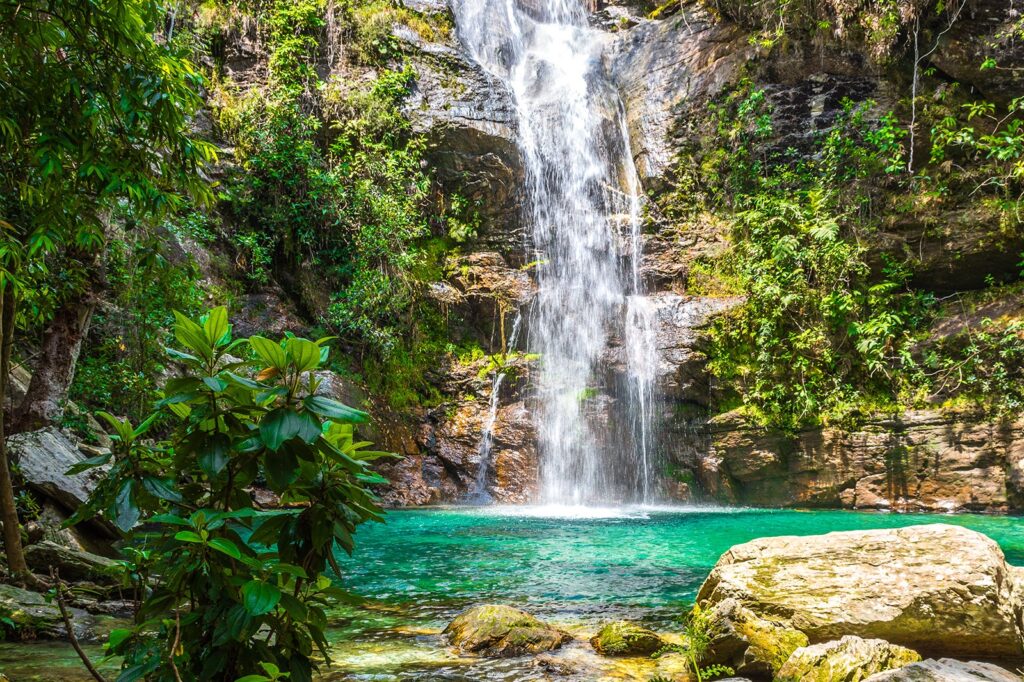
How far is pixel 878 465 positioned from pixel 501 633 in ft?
31.4

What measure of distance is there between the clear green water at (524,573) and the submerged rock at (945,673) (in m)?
1.38

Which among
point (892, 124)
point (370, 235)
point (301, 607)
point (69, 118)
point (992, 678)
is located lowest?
point (992, 678)

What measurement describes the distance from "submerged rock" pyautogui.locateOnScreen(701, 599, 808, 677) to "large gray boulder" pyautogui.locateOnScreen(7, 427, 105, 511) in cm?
469

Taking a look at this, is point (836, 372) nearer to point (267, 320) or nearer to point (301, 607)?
point (267, 320)

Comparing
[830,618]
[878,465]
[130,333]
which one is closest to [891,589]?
[830,618]

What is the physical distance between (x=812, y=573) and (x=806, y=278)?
10.0 metres

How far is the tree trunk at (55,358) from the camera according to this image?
5.48 meters

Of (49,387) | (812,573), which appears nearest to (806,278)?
(812,573)

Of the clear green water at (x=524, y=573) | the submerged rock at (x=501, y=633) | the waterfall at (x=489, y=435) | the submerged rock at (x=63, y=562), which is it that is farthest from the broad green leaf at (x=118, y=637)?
the waterfall at (x=489, y=435)

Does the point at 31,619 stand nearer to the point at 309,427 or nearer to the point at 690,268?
the point at 309,427

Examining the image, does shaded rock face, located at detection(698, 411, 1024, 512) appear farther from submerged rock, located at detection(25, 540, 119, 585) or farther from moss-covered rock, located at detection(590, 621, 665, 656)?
submerged rock, located at detection(25, 540, 119, 585)

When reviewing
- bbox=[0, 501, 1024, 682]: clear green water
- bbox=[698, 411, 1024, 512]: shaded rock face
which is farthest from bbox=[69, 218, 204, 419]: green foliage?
bbox=[698, 411, 1024, 512]: shaded rock face

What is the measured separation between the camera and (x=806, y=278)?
1253 cm

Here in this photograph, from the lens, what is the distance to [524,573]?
5.89 meters
